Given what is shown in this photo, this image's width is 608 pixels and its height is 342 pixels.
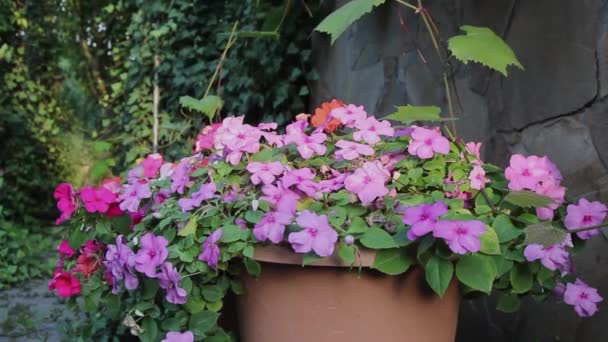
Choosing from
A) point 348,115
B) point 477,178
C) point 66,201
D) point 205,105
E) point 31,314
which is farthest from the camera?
point 31,314

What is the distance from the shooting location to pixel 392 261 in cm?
99

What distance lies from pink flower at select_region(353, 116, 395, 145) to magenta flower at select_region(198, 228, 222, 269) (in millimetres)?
327

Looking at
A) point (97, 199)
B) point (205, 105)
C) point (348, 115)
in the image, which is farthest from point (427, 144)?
point (205, 105)

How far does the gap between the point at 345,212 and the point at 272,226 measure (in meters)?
0.12

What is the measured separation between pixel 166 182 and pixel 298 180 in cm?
36

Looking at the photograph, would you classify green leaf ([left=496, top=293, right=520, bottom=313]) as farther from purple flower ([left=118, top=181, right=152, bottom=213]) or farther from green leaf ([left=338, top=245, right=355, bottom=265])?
purple flower ([left=118, top=181, right=152, bottom=213])

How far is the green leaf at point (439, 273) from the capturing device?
3.06 ft

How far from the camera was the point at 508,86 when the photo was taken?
161 cm

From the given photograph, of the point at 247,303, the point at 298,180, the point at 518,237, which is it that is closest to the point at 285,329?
the point at 247,303

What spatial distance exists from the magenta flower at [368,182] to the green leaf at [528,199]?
0.64 ft

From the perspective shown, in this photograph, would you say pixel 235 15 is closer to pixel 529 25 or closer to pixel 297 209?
pixel 529 25

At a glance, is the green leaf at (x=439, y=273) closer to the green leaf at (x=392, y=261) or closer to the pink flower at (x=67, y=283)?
the green leaf at (x=392, y=261)

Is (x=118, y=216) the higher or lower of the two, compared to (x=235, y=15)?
lower

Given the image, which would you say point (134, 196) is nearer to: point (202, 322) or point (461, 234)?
point (202, 322)
